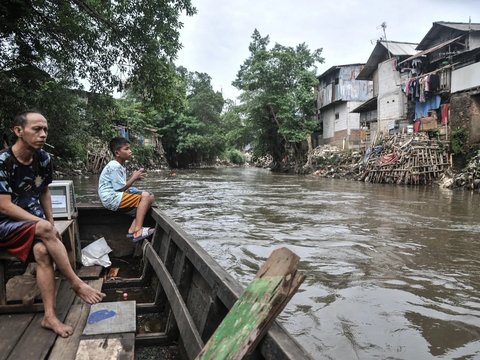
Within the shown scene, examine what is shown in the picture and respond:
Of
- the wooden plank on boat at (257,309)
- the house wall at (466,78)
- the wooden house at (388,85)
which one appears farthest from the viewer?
the wooden house at (388,85)

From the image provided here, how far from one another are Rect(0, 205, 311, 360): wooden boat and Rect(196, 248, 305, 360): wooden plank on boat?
9 cm

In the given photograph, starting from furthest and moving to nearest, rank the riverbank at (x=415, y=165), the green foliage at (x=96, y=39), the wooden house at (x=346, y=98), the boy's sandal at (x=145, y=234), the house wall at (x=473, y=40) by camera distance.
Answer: the wooden house at (x=346, y=98) < the house wall at (x=473, y=40) < the riverbank at (x=415, y=165) < the green foliage at (x=96, y=39) < the boy's sandal at (x=145, y=234)

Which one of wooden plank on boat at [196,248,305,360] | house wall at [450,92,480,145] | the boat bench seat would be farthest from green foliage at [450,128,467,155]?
wooden plank on boat at [196,248,305,360]

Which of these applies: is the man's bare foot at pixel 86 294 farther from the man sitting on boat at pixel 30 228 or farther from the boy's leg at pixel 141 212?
the boy's leg at pixel 141 212

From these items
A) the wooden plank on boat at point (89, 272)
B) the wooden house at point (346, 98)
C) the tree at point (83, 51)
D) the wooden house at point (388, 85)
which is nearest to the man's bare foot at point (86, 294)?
the wooden plank on boat at point (89, 272)

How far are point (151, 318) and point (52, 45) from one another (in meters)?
9.43

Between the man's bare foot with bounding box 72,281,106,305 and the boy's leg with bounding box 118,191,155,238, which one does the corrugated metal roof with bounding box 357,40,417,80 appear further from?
the man's bare foot with bounding box 72,281,106,305

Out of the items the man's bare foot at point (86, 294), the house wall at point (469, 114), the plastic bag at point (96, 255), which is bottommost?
the plastic bag at point (96, 255)

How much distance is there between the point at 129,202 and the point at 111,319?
2387 mm

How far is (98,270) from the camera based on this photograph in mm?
4293

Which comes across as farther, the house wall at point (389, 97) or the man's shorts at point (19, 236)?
the house wall at point (389, 97)

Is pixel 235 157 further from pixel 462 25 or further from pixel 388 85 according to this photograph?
pixel 462 25

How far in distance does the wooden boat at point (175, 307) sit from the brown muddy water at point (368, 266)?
1180mm

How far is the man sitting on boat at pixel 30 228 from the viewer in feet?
8.70
